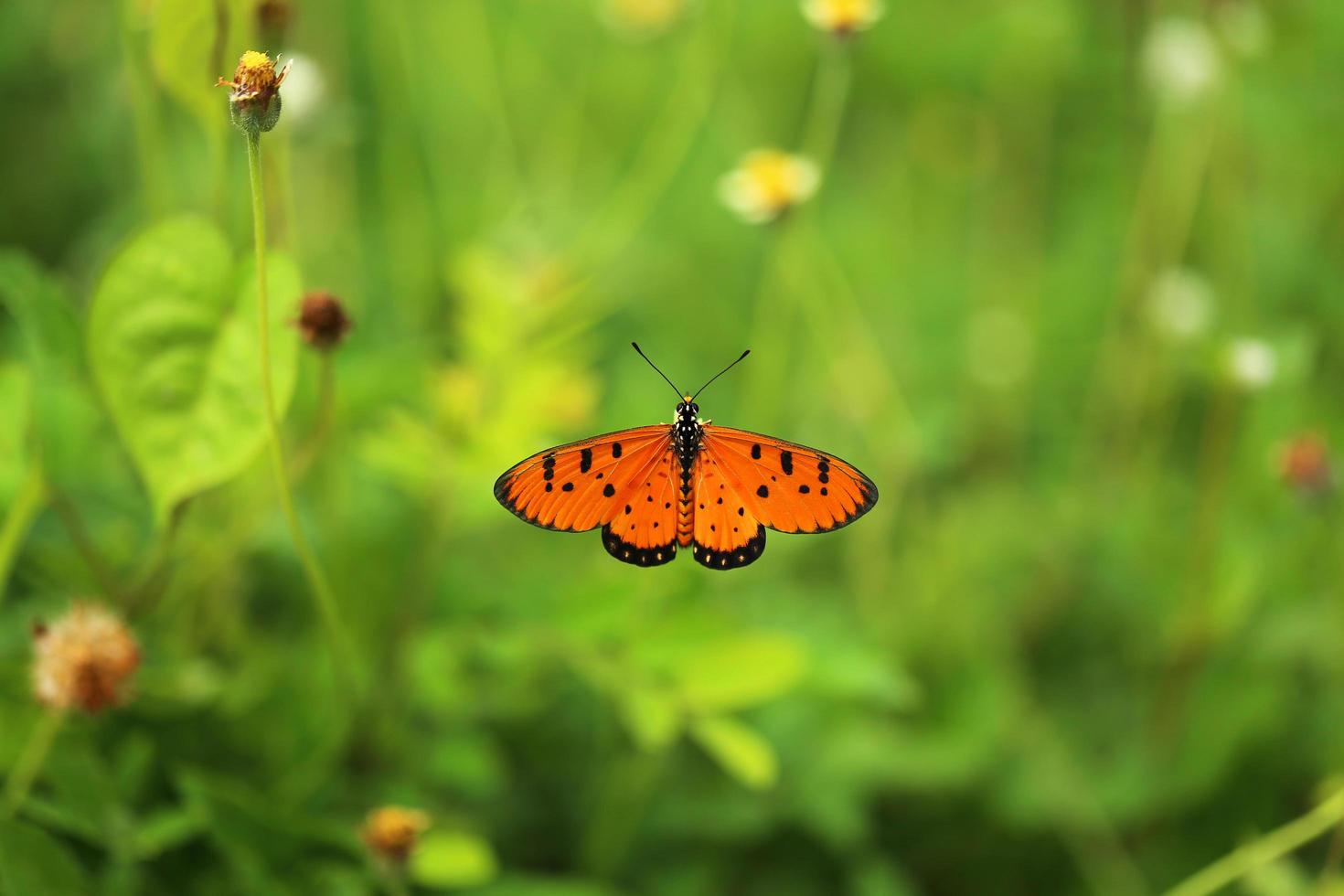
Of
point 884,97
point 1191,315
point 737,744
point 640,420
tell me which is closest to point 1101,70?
point 884,97

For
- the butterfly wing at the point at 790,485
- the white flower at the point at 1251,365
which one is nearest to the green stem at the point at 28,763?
the butterfly wing at the point at 790,485

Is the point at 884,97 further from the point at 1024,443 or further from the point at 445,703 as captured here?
the point at 445,703

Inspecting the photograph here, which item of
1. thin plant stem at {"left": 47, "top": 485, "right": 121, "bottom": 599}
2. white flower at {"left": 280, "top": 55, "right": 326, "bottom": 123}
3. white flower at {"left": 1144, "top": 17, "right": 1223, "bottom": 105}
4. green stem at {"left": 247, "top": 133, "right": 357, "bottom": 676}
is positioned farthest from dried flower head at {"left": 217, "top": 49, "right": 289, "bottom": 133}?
white flower at {"left": 1144, "top": 17, "right": 1223, "bottom": 105}

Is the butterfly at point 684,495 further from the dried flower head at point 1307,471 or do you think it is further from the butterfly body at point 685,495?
the dried flower head at point 1307,471

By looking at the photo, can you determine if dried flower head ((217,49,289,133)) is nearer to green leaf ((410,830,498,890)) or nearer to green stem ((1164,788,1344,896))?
green leaf ((410,830,498,890))

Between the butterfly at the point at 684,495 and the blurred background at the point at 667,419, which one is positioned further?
the blurred background at the point at 667,419
